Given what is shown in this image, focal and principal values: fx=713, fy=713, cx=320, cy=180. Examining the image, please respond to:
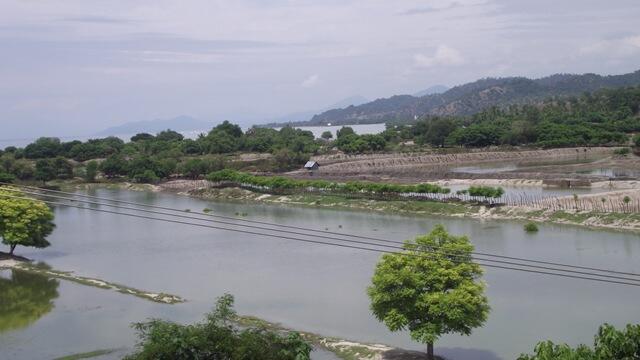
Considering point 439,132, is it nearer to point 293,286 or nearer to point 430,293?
point 293,286

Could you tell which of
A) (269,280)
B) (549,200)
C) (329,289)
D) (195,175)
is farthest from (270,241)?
(195,175)

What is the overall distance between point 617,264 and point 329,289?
1070 centimetres

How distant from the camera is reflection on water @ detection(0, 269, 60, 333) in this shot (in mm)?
22359

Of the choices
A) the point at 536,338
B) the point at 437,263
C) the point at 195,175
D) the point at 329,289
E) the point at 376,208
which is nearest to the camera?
the point at 437,263

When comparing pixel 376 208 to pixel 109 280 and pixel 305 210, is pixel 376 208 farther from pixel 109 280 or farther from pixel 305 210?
pixel 109 280

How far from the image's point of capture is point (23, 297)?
25250 millimetres

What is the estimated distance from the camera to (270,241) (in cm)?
3562

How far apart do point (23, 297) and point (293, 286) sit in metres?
9.55

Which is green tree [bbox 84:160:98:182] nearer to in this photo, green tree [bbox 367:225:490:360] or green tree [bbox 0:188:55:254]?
green tree [bbox 0:188:55:254]

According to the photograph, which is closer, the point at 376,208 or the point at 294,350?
the point at 294,350

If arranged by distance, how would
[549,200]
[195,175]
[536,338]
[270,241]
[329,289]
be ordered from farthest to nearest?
[195,175] < [549,200] < [270,241] < [329,289] < [536,338]

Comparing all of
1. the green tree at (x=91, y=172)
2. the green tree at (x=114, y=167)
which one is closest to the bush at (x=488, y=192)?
the green tree at (x=114, y=167)

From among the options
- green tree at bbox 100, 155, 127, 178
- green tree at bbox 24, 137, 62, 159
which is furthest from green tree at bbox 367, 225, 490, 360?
green tree at bbox 24, 137, 62, 159

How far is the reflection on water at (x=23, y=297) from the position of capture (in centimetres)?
2236
